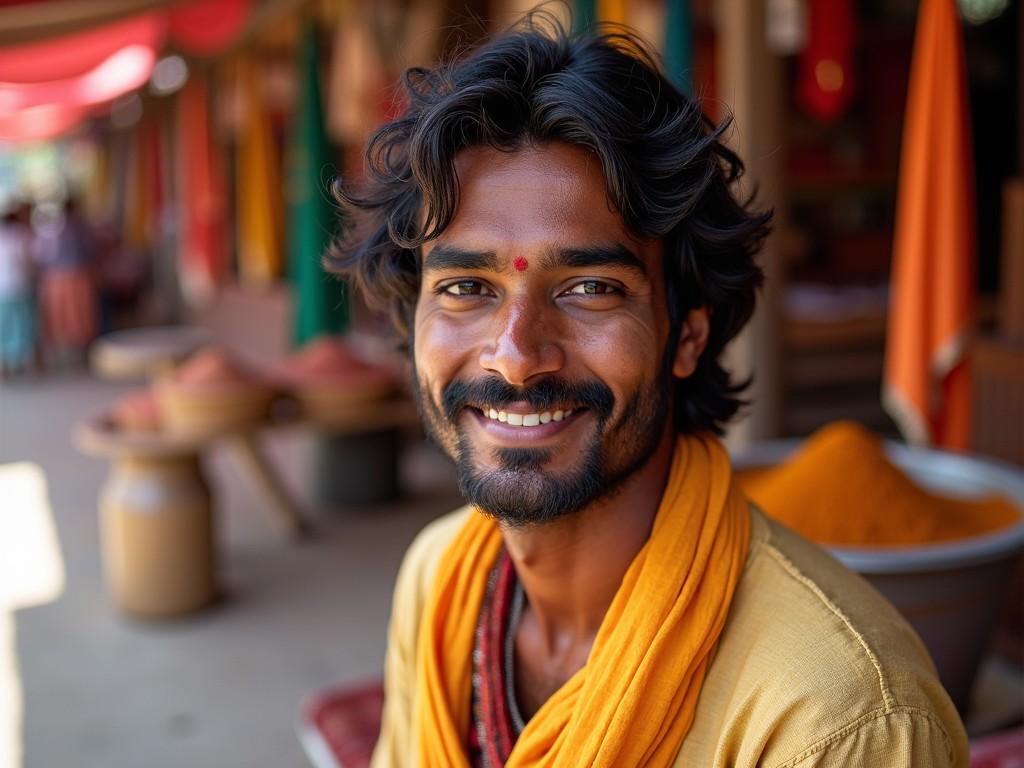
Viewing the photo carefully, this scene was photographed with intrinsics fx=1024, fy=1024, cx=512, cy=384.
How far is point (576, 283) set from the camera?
120 cm

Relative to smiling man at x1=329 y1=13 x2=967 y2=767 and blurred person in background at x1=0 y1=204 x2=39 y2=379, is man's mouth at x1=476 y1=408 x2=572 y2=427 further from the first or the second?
blurred person in background at x1=0 y1=204 x2=39 y2=379

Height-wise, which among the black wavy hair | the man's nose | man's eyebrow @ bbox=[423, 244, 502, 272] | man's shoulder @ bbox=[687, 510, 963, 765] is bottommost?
man's shoulder @ bbox=[687, 510, 963, 765]

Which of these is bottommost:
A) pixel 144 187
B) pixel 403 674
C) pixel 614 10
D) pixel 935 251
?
pixel 403 674

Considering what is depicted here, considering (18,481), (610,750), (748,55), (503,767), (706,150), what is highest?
(748,55)

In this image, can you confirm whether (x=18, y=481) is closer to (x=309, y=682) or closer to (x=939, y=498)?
(x=309, y=682)

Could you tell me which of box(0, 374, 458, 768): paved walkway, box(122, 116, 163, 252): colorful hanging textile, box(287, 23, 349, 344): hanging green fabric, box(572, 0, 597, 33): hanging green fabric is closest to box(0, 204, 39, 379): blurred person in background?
box(122, 116, 163, 252): colorful hanging textile

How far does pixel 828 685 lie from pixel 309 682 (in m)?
2.50

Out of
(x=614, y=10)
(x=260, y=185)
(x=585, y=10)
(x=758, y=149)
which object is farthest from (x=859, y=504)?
(x=260, y=185)

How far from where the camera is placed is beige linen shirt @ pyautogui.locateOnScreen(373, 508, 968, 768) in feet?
3.24

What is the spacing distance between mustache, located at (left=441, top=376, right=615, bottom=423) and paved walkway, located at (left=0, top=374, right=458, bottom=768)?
1.97m

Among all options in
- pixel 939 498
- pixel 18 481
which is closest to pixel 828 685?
pixel 939 498

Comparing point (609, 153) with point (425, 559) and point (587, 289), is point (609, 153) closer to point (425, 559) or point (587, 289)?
point (587, 289)

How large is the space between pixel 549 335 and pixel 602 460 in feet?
0.53

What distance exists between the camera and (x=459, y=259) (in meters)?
1.22
